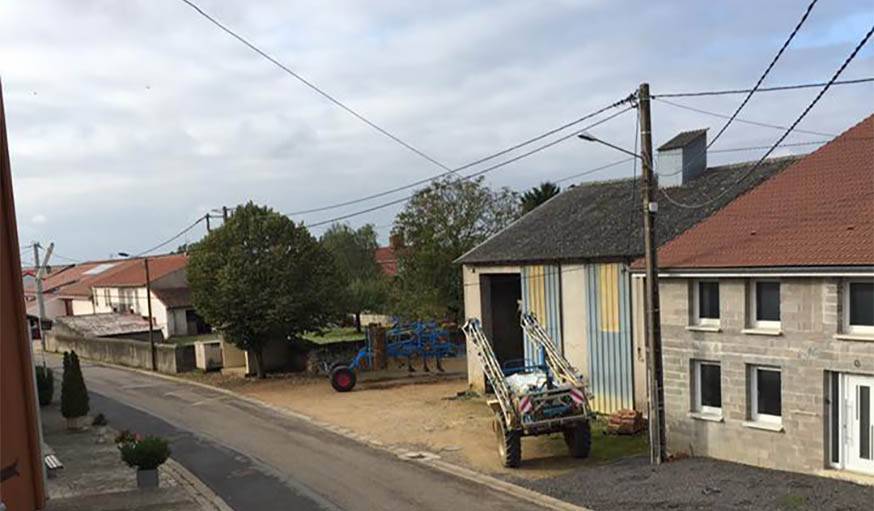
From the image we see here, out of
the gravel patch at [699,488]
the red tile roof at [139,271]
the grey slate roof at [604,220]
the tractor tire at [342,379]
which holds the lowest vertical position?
the tractor tire at [342,379]

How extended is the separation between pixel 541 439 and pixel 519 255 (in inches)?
299

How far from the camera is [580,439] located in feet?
55.2

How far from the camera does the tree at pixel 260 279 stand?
3047 cm

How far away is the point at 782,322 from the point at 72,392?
773 inches

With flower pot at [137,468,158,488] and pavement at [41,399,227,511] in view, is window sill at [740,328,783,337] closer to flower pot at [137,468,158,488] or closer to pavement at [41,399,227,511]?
pavement at [41,399,227,511]

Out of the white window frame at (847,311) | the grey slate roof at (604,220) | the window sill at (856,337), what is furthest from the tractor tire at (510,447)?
the white window frame at (847,311)

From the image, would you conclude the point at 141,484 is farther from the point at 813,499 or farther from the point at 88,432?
the point at 813,499

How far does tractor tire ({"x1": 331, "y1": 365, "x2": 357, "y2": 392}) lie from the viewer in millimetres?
28969

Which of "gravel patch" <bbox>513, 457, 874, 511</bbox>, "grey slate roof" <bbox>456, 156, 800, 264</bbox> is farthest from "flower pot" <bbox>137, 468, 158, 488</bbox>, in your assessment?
"grey slate roof" <bbox>456, 156, 800, 264</bbox>

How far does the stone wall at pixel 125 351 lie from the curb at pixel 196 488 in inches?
820

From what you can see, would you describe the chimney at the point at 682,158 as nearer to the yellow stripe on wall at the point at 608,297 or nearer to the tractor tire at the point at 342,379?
the yellow stripe on wall at the point at 608,297

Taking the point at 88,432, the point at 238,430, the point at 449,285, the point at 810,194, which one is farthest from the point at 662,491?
the point at 449,285

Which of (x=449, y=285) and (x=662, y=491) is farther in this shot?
(x=449, y=285)

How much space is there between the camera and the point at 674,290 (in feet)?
55.8
